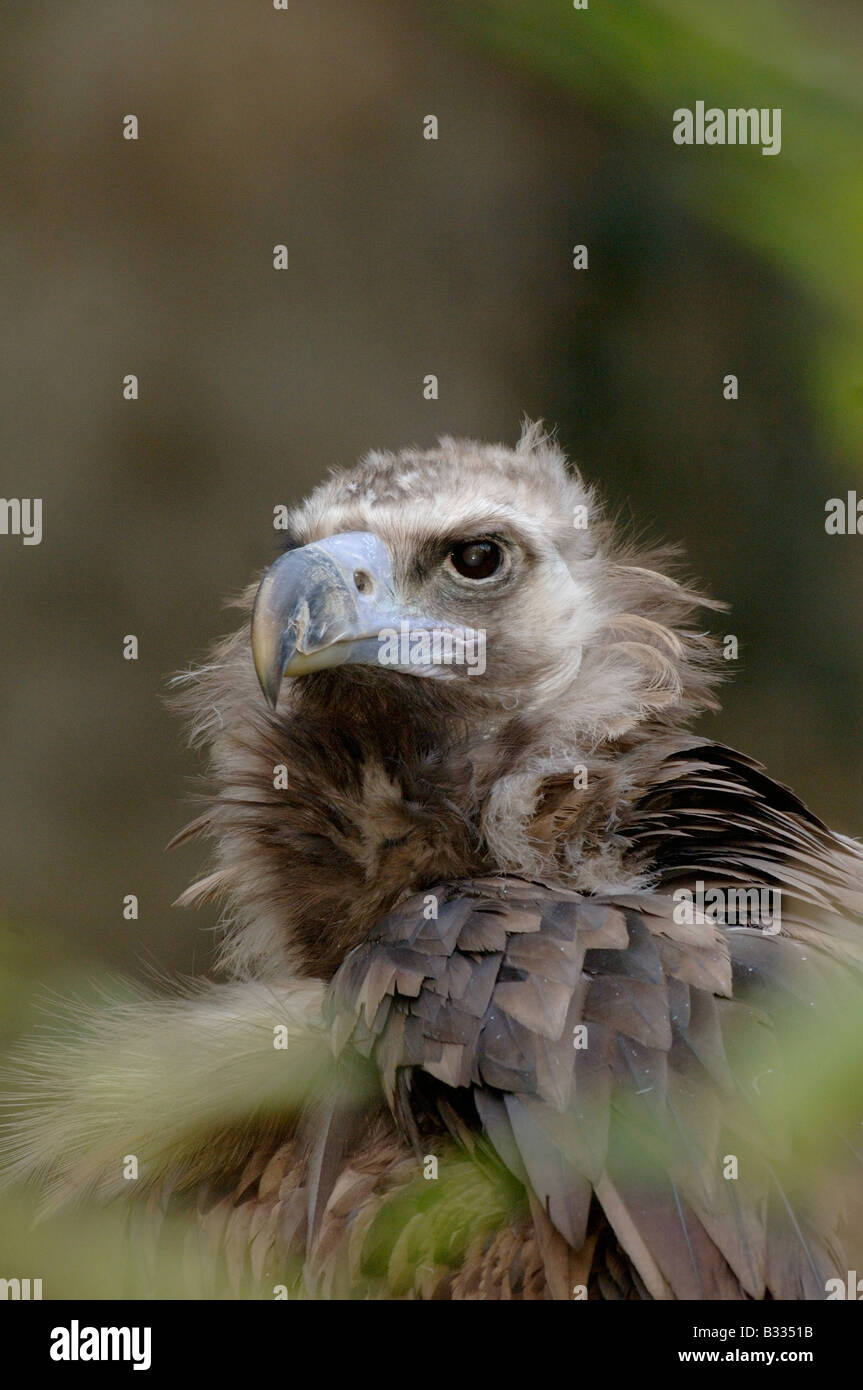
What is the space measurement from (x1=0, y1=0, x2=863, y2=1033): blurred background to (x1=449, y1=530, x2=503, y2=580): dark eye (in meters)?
1.95

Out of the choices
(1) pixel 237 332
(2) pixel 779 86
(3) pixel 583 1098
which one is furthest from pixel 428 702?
(1) pixel 237 332

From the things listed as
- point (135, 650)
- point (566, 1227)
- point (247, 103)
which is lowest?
point (566, 1227)

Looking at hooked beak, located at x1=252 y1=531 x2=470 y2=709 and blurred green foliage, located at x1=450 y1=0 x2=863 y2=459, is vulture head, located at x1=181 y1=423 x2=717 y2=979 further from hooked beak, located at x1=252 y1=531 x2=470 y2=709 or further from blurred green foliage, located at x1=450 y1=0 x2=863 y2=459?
blurred green foliage, located at x1=450 y1=0 x2=863 y2=459

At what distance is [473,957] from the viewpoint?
137cm

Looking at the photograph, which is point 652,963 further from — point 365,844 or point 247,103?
point 247,103

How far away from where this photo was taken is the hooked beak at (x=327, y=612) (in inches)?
62.9

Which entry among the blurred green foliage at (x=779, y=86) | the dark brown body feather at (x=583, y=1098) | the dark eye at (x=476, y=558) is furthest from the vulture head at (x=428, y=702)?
the blurred green foliage at (x=779, y=86)

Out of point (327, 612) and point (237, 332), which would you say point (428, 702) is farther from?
point (237, 332)

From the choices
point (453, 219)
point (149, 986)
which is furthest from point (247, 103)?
point (149, 986)

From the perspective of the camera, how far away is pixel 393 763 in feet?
5.64

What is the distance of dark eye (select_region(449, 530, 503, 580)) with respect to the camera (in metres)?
1.85

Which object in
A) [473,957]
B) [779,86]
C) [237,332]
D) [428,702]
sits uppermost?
[237,332]

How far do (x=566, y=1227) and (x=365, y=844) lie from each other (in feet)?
1.87

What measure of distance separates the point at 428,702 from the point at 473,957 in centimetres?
45
